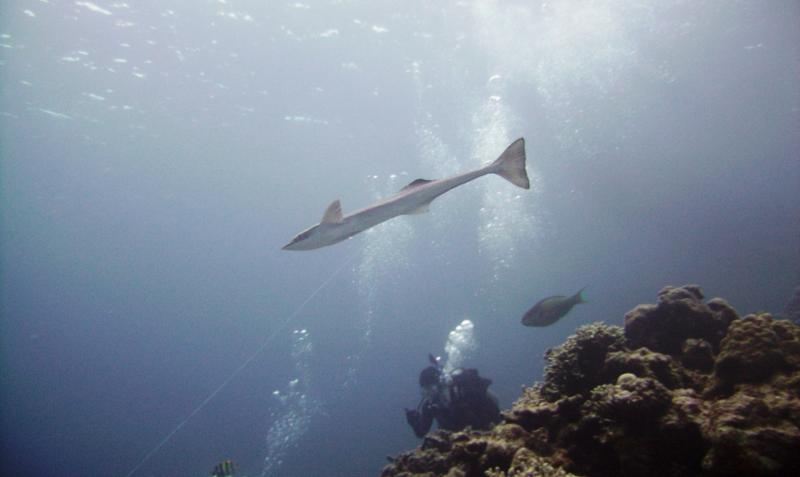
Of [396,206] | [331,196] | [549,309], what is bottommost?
[549,309]

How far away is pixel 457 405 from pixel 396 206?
7.05 m

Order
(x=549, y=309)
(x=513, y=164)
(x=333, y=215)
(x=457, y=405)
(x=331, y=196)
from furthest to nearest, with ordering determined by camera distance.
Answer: (x=331, y=196) < (x=457, y=405) < (x=549, y=309) < (x=513, y=164) < (x=333, y=215)

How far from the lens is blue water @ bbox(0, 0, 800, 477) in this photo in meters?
21.5

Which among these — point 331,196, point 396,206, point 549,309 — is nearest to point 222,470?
point 549,309

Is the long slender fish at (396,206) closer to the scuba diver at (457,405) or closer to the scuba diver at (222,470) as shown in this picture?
the scuba diver at (457,405)

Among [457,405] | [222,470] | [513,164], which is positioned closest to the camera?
[513,164]

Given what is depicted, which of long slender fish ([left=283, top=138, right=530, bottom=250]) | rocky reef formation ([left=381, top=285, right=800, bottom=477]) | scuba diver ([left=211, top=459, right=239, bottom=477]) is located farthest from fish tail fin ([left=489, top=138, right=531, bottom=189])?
scuba diver ([left=211, top=459, right=239, bottom=477])

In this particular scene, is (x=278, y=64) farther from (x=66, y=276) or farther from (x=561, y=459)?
(x=66, y=276)

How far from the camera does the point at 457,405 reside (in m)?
9.53

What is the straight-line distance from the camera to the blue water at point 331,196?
21500 mm

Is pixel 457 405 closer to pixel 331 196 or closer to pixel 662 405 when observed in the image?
pixel 662 405

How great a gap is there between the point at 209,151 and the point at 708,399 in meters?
35.5

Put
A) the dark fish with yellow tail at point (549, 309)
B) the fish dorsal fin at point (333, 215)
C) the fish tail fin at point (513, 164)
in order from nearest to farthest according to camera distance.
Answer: the fish dorsal fin at point (333, 215) → the fish tail fin at point (513, 164) → the dark fish with yellow tail at point (549, 309)

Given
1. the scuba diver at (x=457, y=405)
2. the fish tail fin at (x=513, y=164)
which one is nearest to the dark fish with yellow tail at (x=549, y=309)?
the scuba diver at (x=457, y=405)
